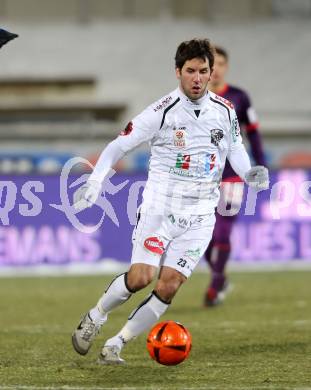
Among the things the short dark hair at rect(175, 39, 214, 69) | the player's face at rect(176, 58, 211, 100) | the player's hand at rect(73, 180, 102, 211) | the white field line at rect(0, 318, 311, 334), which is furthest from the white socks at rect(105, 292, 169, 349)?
the white field line at rect(0, 318, 311, 334)

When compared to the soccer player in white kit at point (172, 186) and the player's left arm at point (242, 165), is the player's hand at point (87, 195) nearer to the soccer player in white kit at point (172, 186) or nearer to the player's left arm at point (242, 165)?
the soccer player in white kit at point (172, 186)

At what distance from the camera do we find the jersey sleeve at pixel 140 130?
21.6ft

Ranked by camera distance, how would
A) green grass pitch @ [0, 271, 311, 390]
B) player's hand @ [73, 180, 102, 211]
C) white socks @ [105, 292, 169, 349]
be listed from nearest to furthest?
green grass pitch @ [0, 271, 311, 390] → player's hand @ [73, 180, 102, 211] → white socks @ [105, 292, 169, 349]

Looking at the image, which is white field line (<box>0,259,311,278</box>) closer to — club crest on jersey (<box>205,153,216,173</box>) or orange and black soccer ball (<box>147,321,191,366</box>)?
club crest on jersey (<box>205,153,216,173</box>)

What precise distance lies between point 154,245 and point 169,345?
24.8 inches

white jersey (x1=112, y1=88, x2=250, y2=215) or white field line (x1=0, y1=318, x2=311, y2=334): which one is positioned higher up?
white jersey (x1=112, y1=88, x2=250, y2=215)

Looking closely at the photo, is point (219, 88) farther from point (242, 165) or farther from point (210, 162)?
point (210, 162)

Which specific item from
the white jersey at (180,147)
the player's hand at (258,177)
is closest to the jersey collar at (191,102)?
the white jersey at (180,147)

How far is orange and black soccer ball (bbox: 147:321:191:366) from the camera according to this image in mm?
6285

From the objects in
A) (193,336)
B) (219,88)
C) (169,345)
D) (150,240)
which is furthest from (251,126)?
(169,345)

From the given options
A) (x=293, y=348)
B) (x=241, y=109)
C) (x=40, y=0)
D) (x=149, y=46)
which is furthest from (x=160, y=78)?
(x=293, y=348)

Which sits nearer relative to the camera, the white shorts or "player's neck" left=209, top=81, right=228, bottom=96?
the white shorts

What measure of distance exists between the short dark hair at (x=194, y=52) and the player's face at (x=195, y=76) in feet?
0.08

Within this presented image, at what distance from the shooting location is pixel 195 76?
21.5 ft
